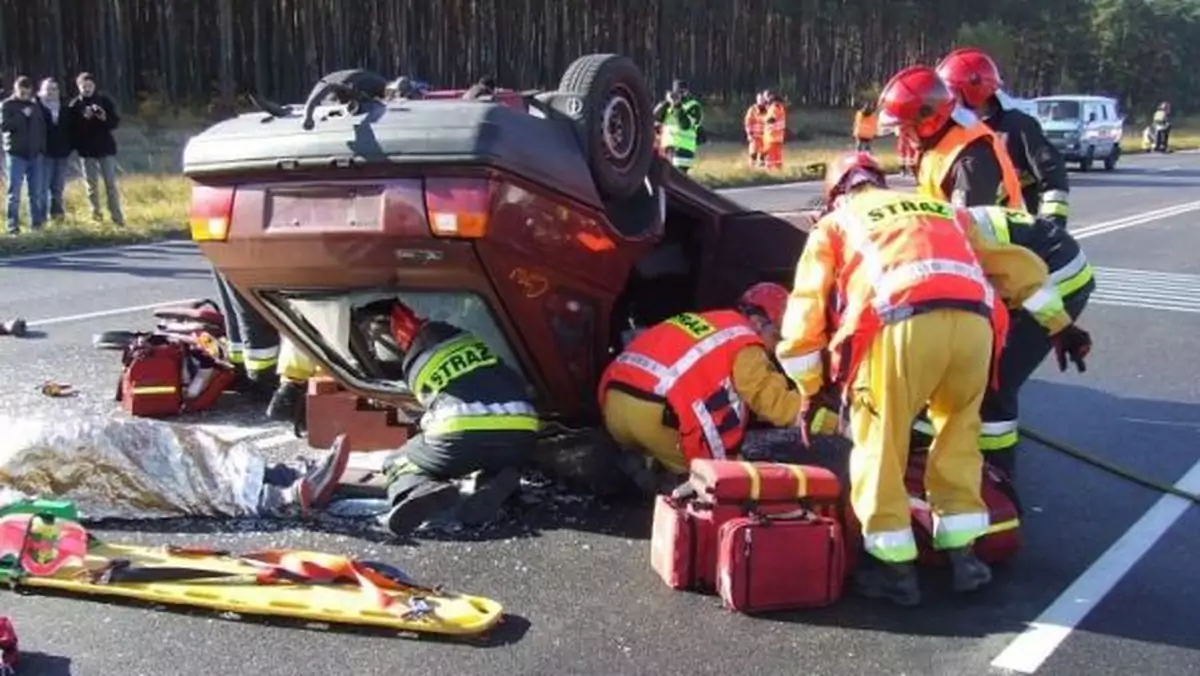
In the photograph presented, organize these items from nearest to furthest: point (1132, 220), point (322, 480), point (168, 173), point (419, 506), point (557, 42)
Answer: point (419, 506) < point (322, 480) < point (1132, 220) < point (168, 173) < point (557, 42)

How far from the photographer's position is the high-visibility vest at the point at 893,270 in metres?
4.25

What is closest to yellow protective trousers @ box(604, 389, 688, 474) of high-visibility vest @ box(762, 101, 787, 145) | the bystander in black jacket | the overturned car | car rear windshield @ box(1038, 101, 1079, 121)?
the overturned car

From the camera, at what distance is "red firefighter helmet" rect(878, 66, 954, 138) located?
5.64 metres

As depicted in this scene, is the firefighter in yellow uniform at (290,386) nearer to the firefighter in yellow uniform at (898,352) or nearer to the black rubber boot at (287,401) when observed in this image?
the black rubber boot at (287,401)

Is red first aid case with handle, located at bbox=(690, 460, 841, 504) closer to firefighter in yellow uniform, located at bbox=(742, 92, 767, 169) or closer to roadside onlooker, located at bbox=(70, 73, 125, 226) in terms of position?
roadside onlooker, located at bbox=(70, 73, 125, 226)

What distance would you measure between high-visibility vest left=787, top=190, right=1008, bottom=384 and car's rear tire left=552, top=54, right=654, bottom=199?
0.99 metres

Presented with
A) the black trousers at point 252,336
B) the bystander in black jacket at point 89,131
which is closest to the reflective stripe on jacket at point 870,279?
the black trousers at point 252,336

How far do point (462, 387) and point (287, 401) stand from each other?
72.5 inches

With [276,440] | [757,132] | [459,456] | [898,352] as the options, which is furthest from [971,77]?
[757,132]

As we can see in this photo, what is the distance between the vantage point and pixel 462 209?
4559 millimetres

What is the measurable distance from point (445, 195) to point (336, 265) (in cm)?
53

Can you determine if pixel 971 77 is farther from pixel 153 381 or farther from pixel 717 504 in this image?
pixel 153 381

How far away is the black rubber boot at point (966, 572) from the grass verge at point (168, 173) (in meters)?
2.34

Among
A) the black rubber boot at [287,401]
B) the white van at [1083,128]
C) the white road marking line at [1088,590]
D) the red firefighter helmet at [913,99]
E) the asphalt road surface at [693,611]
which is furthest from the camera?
the white van at [1083,128]
